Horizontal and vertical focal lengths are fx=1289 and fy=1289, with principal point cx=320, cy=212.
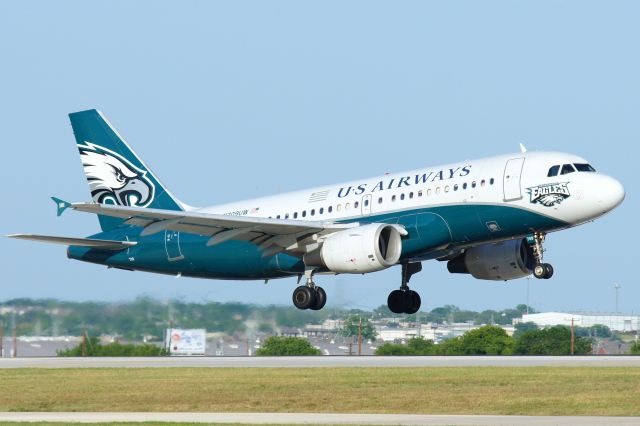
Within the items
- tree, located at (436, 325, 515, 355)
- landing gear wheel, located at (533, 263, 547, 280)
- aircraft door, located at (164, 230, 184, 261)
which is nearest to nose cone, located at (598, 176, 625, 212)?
landing gear wheel, located at (533, 263, 547, 280)

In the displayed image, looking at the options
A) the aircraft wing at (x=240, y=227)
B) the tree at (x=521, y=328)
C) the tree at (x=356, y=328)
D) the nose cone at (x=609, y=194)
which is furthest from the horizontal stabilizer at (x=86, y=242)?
the tree at (x=521, y=328)

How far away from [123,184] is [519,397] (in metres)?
27.5

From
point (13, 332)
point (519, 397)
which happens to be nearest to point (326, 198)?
point (13, 332)

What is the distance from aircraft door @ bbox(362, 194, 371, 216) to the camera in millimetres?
45656

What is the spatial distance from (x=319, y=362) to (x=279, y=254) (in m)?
6.13

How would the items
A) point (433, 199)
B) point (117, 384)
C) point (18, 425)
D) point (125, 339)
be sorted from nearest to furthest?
1. point (18, 425)
2. point (117, 384)
3. point (433, 199)
4. point (125, 339)

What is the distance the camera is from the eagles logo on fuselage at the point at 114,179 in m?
53.0

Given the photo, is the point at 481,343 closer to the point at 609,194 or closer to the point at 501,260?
the point at 501,260

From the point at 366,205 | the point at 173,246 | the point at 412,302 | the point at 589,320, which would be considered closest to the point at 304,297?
the point at 366,205

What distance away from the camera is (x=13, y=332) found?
166 ft

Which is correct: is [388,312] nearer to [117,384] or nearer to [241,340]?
[241,340]

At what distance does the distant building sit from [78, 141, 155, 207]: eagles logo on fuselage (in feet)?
77.4

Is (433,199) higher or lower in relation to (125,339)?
higher

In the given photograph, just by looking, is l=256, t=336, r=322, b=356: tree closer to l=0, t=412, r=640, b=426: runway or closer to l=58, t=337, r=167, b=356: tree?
l=58, t=337, r=167, b=356: tree
